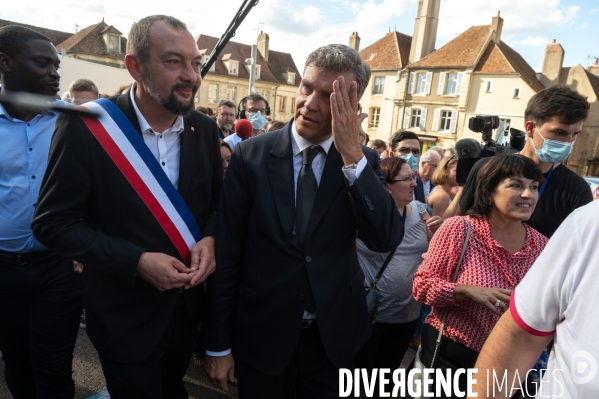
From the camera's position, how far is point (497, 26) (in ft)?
87.1

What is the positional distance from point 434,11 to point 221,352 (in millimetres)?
32418

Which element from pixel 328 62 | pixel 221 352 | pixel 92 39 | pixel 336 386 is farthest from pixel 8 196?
→ pixel 92 39

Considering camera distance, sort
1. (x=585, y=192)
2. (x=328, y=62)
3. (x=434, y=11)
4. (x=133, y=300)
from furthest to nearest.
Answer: (x=434, y=11)
(x=585, y=192)
(x=133, y=300)
(x=328, y=62)

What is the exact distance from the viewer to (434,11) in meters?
28.6

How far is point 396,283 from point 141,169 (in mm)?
1850

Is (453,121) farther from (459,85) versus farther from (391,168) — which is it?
(391,168)

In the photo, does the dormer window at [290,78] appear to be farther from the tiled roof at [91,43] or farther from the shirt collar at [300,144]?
the shirt collar at [300,144]

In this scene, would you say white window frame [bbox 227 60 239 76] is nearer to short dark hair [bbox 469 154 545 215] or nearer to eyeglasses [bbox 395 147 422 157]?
eyeglasses [bbox 395 147 422 157]

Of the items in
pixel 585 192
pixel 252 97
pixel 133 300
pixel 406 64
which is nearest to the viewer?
pixel 133 300

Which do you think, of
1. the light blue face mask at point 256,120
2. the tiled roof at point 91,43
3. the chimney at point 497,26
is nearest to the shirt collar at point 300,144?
the light blue face mask at point 256,120

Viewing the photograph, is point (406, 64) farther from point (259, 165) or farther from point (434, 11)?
point (259, 165)

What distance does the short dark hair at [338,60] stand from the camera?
1.60 m

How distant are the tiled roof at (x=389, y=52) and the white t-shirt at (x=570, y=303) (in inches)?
1246

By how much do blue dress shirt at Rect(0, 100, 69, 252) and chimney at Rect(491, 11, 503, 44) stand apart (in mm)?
30793
